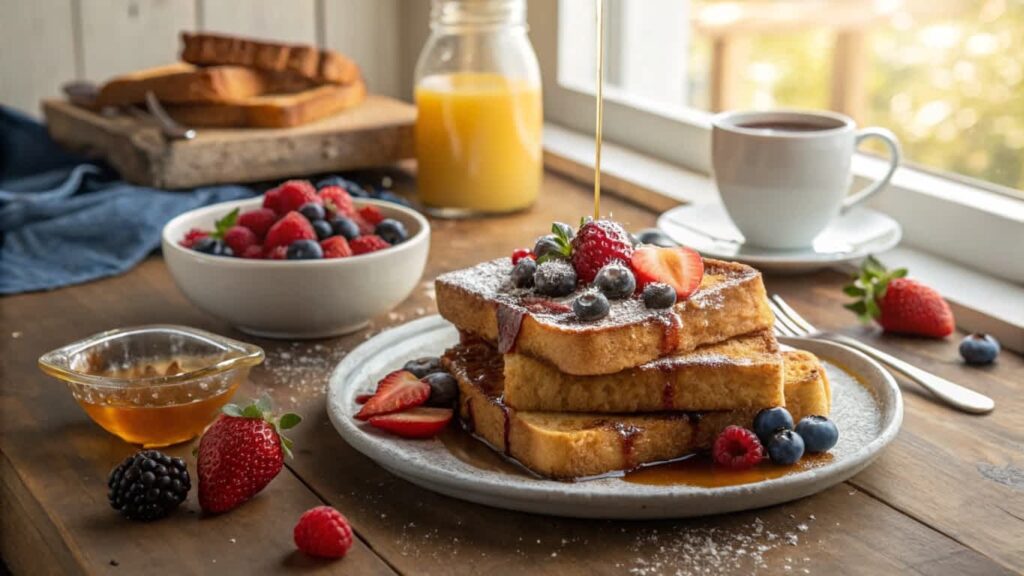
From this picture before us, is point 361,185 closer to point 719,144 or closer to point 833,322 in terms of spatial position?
point 719,144

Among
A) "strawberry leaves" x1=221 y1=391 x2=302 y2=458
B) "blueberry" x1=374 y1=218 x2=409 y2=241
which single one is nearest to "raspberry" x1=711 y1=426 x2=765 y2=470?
"strawberry leaves" x1=221 y1=391 x2=302 y2=458

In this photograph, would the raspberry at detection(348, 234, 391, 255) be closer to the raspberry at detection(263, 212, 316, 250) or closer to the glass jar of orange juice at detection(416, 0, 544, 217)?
the raspberry at detection(263, 212, 316, 250)

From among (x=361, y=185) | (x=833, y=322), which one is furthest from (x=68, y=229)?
(x=833, y=322)

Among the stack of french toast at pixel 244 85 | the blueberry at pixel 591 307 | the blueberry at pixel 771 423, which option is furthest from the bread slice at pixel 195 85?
the blueberry at pixel 771 423

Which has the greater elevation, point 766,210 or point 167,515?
point 766,210

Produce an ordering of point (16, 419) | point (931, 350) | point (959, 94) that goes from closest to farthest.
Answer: point (16, 419) → point (931, 350) → point (959, 94)

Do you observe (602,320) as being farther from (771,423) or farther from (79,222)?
(79,222)

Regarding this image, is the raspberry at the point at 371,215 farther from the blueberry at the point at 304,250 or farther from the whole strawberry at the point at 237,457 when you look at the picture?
the whole strawberry at the point at 237,457
